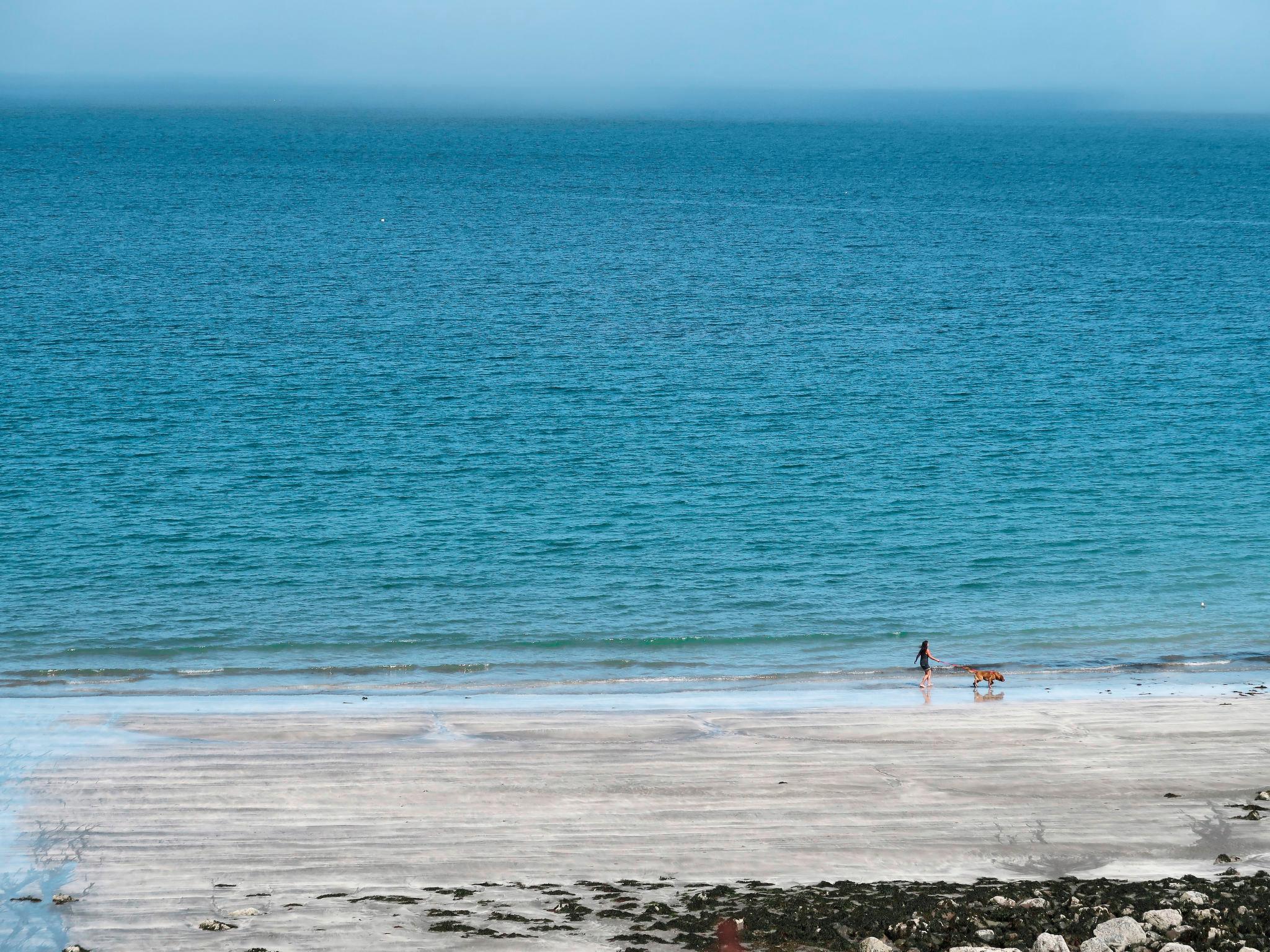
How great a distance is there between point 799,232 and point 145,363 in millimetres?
64132

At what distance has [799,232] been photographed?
11525 cm

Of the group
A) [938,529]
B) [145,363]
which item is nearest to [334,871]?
[938,529]

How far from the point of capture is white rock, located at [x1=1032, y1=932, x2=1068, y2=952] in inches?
723

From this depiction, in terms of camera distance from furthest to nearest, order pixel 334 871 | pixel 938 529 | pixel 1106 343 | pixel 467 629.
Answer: pixel 1106 343
pixel 938 529
pixel 467 629
pixel 334 871

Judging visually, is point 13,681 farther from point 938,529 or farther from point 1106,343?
point 1106,343

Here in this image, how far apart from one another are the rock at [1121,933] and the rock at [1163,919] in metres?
0.28

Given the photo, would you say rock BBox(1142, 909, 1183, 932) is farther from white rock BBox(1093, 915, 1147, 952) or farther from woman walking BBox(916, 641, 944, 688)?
woman walking BBox(916, 641, 944, 688)

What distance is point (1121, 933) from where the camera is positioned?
736 inches

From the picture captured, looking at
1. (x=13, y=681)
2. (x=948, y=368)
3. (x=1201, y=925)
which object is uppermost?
(x=948, y=368)

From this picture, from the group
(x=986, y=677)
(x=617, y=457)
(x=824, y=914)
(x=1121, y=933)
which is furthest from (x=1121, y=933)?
(x=617, y=457)

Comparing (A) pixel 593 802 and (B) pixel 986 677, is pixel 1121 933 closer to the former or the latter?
(A) pixel 593 802

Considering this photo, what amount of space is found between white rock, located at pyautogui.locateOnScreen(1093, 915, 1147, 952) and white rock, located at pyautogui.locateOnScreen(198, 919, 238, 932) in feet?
42.0

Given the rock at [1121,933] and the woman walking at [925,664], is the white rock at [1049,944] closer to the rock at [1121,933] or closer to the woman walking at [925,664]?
the rock at [1121,933]

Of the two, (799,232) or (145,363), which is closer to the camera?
(145,363)
